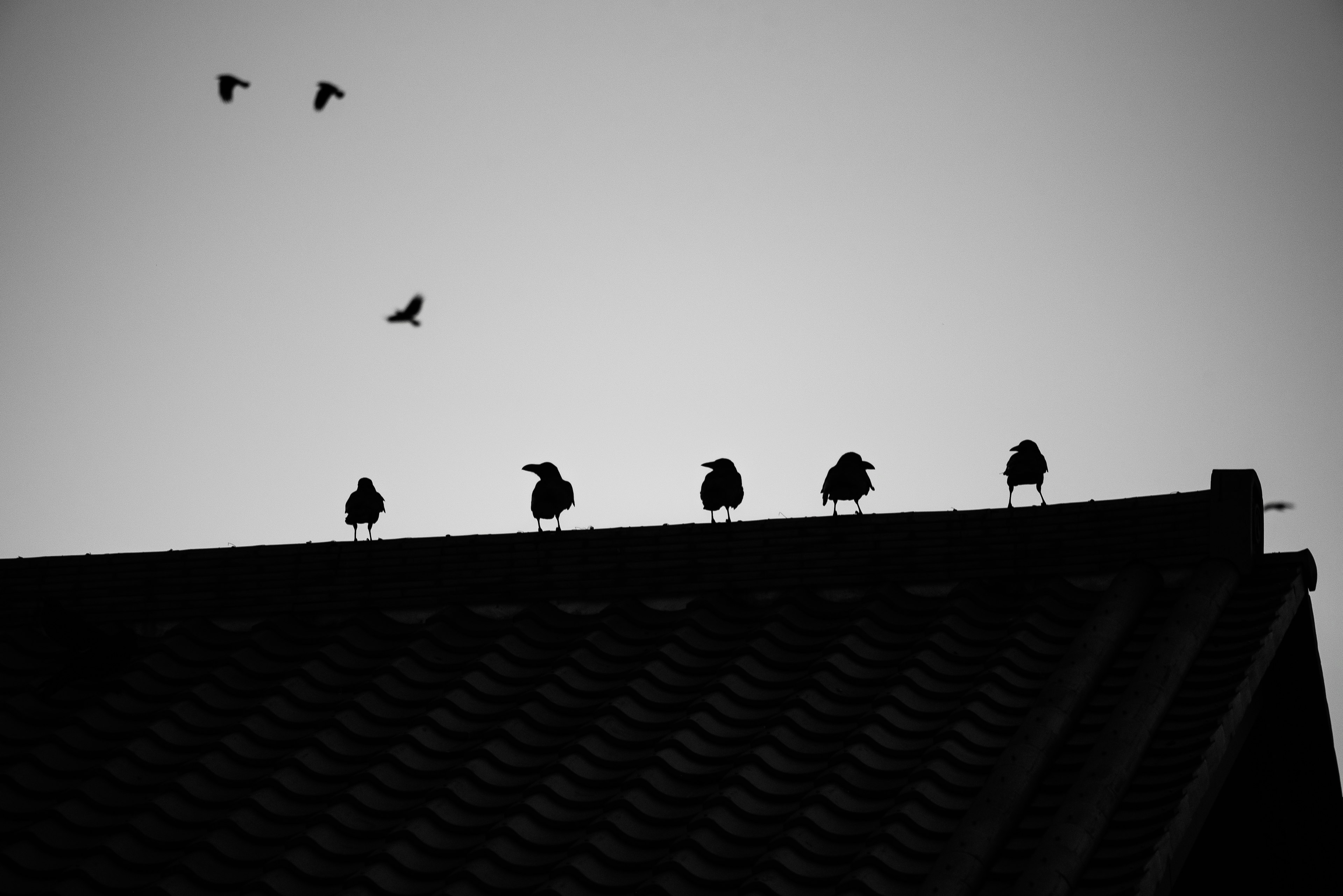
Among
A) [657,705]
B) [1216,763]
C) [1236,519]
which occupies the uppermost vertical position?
[1236,519]

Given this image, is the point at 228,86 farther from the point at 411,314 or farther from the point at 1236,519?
the point at 1236,519

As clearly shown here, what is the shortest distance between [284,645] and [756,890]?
3473 mm

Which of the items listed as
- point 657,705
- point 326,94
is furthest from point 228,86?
point 657,705

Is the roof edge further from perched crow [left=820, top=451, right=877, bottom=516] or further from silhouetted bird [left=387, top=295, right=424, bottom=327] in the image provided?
silhouetted bird [left=387, top=295, right=424, bottom=327]

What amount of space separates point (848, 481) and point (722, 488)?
820mm

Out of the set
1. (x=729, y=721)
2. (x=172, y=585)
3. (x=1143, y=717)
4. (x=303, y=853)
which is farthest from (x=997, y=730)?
(x=172, y=585)

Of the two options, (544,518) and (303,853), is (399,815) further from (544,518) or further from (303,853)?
(544,518)

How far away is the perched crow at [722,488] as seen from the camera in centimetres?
882

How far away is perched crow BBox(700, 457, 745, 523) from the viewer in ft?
28.9

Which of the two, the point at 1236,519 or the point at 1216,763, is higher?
the point at 1236,519

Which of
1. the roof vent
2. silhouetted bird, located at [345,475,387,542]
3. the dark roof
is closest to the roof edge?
the dark roof

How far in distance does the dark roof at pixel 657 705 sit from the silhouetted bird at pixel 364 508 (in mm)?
1239

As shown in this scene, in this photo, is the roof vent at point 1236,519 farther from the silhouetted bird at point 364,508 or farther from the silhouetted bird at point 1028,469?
the silhouetted bird at point 364,508

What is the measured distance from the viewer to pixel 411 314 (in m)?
9.59
